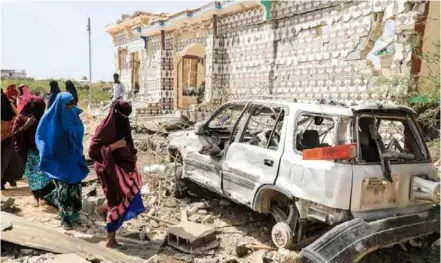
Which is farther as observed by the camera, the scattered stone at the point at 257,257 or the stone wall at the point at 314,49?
the stone wall at the point at 314,49

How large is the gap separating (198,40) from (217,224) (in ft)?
34.4

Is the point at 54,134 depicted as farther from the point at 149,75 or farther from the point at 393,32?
the point at 149,75

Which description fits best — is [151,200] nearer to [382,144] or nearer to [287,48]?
[382,144]

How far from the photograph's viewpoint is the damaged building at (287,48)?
281 inches

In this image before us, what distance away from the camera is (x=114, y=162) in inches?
159

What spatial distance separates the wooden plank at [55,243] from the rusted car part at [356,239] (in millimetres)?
1797

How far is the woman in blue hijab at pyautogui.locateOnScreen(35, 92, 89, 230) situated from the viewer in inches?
182

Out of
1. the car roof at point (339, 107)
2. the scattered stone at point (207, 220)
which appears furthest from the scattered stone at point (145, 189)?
the car roof at point (339, 107)

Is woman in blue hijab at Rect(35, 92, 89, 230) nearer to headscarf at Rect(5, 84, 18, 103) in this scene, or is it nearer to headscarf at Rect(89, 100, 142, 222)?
headscarf at Rect(89, 100, 142, 222)

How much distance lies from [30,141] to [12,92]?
6.50ft

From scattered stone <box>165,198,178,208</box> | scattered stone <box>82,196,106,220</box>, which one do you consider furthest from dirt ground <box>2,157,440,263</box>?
scattered stone <box>82,196,106,220</box>

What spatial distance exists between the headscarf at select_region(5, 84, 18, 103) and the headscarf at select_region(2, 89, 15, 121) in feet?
2.02

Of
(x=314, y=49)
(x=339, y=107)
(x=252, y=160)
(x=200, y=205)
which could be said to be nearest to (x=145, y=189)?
(x=200, y=205)

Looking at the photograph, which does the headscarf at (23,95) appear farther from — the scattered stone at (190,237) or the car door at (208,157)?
the scattered stone at (190,237)
